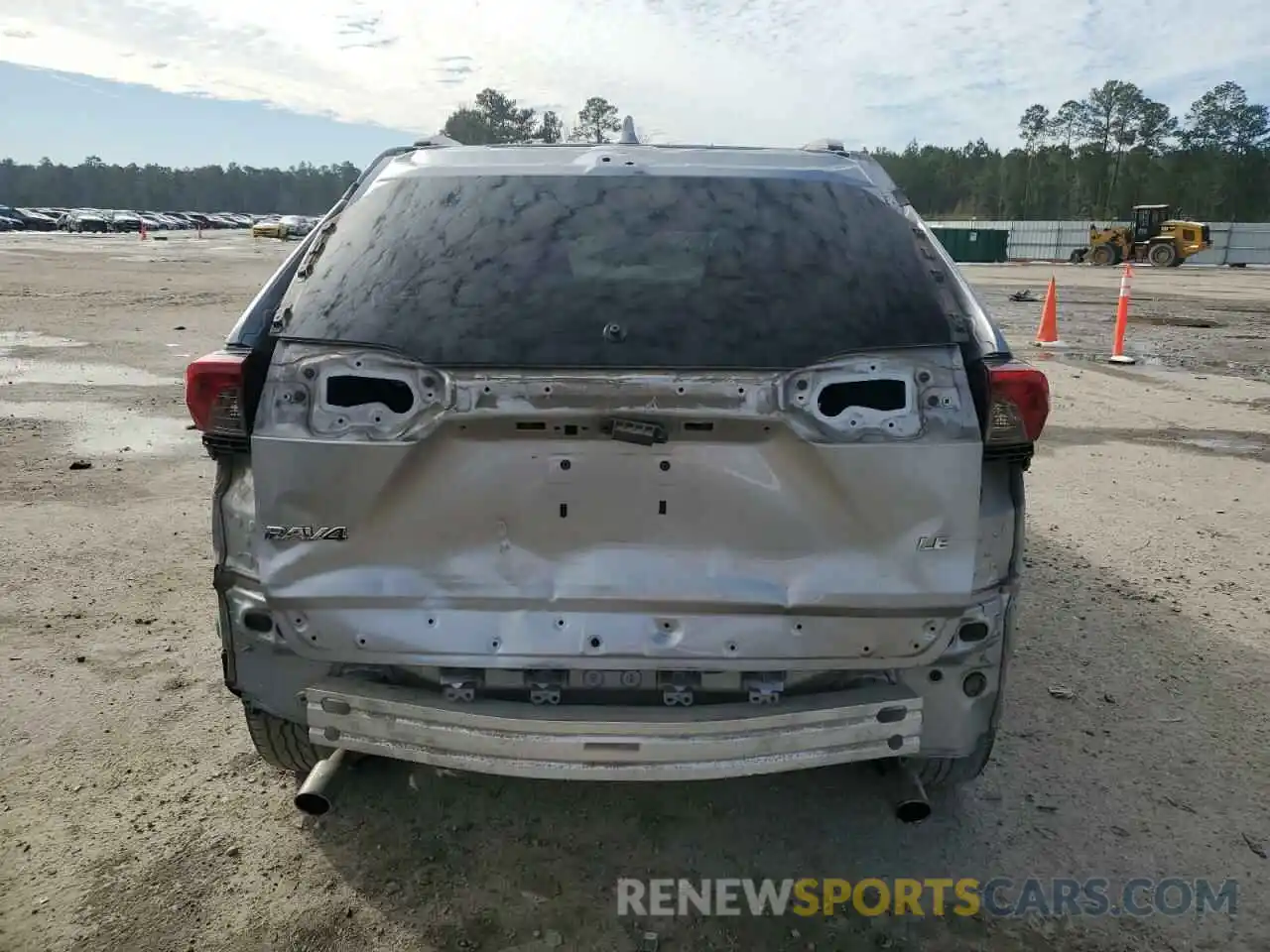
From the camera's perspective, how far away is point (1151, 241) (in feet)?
129

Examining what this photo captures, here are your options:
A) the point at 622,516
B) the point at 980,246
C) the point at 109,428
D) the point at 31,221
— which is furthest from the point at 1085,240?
the point at 31,221

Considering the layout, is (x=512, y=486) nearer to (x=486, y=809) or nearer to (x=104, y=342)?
(x=486, y=809)

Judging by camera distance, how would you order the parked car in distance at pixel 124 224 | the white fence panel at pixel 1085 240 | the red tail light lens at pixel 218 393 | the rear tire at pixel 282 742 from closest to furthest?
the red tail light lens at pixel 218 393 < the rear tire at pixel 282 742 < the white fence panel at pixel 1085 240 < the parked car in distance at pixel 124 224

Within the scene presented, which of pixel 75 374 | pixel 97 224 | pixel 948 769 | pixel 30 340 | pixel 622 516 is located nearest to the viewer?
pixel 622 516

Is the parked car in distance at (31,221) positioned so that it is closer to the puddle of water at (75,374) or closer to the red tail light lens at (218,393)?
the puddle of water at (75,374)

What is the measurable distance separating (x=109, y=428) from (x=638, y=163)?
21.8ft

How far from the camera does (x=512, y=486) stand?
2.28m

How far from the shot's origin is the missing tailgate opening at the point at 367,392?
2.29 m

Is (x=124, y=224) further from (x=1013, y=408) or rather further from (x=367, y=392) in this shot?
(x=1013, y=408)

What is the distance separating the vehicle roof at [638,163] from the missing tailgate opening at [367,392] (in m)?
0.78

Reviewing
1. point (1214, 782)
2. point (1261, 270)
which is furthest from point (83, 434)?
point (1261, 270)

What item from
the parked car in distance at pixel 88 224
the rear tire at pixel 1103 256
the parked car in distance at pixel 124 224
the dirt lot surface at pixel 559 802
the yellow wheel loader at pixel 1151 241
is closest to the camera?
the dirt lot surface at pixel 559 802

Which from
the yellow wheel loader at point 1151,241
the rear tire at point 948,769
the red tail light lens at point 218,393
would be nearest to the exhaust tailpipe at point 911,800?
the rear tire at point 948,769

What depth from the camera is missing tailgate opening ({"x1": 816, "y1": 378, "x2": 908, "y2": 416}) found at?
2279mm
